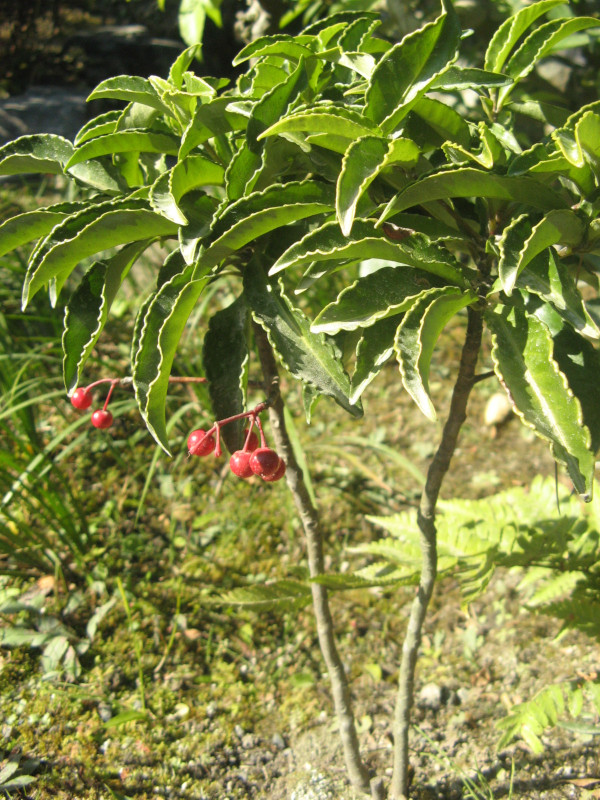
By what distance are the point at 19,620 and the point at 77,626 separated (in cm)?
18

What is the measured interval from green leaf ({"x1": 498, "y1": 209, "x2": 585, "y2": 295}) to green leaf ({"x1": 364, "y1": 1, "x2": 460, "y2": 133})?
0.21 meters

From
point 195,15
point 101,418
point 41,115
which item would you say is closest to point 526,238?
point 101,418

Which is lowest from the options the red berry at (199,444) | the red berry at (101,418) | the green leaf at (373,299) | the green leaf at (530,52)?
the red berry at (101,418)

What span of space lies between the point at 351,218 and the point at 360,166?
0.25 ft

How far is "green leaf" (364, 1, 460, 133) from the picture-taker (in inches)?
34.8

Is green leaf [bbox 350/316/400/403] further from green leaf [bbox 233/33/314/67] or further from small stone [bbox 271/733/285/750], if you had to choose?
small stone [bbox 271/733/285/750]

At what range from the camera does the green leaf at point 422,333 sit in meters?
0.90

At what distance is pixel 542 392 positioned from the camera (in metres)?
0.94

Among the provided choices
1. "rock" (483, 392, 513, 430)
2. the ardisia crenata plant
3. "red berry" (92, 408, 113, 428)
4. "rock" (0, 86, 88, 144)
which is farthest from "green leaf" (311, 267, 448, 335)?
"rock" (0, 86, 88, 144)

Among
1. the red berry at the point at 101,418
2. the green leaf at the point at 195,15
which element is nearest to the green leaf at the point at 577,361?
the red berry at the point at 101,418

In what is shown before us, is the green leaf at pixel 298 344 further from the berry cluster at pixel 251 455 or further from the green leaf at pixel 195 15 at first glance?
the green leaf at pixel 195 15

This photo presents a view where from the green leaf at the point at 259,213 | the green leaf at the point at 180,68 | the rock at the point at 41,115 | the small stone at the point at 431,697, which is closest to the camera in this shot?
the green leaf at the point at 259,213

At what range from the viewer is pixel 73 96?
5910 mm

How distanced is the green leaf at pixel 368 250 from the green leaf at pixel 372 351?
99 mm
